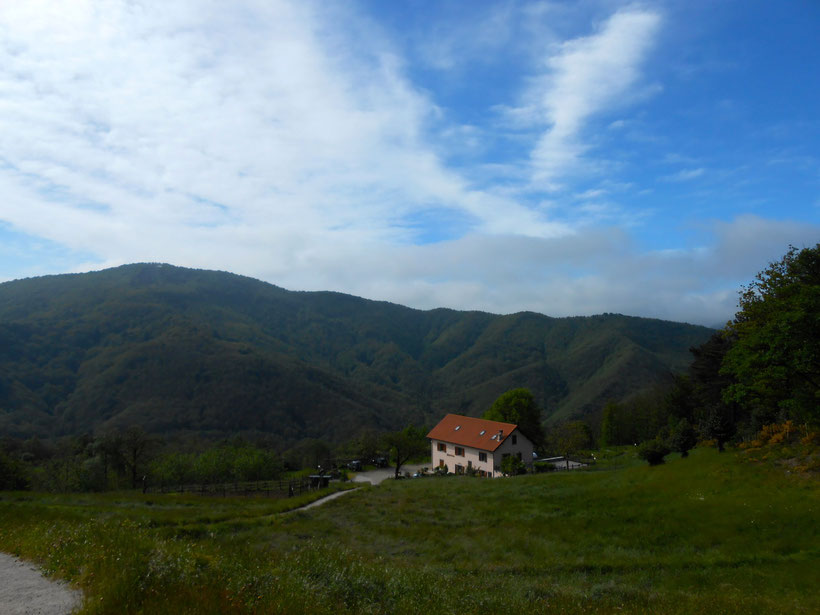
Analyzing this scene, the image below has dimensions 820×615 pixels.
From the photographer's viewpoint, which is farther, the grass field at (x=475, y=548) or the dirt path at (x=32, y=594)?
the grass field at (x=475, y=548)

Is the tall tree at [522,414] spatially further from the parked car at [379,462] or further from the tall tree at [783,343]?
the tall tree at [783,343]

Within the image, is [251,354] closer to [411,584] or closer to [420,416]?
[420,416]

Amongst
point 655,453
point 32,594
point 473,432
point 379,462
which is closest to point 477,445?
point 473,432

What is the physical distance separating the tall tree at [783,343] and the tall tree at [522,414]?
1267 inches

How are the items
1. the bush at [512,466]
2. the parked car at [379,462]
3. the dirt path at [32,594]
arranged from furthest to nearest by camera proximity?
1. the parked car at [379,462]
2. the bush at [512,466]
3. the dirt path at [32,594]

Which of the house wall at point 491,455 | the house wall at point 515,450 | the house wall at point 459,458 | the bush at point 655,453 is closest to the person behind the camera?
the bush at point 655,453

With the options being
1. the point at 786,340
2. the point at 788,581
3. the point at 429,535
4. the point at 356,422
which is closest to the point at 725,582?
the point at 788,581

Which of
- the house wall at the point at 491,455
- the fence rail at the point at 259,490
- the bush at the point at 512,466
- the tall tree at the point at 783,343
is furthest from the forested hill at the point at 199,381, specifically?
the fence rail at the point at 259,490

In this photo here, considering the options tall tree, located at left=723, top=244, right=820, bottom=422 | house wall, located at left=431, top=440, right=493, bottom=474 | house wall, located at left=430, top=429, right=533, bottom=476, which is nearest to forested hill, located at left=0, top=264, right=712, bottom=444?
house wall, located at left=430, top=429, right=533, bottom=476

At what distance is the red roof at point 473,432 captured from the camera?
160 feet

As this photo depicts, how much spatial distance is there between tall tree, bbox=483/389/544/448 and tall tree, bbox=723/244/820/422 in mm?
32193

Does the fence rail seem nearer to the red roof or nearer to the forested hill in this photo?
the red roof

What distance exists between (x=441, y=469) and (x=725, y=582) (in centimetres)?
4367

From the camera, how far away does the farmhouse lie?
48.2 m
